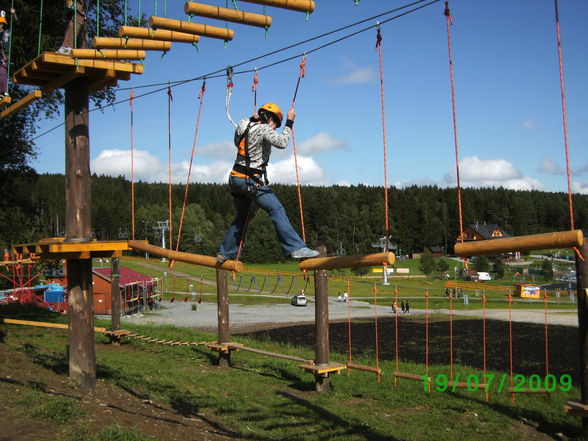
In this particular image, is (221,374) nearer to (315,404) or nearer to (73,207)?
(315,404)

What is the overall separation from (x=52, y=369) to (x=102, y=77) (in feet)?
15.6

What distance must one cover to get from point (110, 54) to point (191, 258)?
303cm

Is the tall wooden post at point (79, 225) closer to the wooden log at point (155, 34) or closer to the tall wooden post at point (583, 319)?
the wooden log at point (155, 34)

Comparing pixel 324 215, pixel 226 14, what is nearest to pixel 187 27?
pixel 226 14

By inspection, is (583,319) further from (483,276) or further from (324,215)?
(324,215)

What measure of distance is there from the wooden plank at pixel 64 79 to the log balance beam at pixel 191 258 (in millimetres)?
2581

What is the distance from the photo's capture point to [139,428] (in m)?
6.09

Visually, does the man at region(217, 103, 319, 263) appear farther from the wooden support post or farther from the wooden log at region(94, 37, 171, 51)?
the wooden support post

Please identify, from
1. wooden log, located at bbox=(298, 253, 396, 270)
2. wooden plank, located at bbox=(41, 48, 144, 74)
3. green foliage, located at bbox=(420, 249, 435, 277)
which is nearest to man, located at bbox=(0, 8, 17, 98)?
wooden plank, located at bbox=(41, 48, 144, 74)

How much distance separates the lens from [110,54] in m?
7.27

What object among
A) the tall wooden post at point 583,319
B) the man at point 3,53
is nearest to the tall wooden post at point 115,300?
the man at point 3,53

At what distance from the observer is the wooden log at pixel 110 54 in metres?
7.26

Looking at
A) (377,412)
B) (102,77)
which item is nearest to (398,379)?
(377,412)

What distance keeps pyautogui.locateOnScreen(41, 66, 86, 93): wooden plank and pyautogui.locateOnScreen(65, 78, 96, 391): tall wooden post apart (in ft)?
0.56
